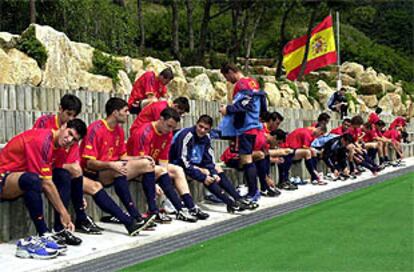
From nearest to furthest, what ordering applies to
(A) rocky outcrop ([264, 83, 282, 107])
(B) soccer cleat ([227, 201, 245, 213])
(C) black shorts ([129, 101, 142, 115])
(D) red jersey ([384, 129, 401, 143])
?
1. (B) soccer cleat ([227, 201, 245, 213])
2. (C) black shorts ([129, 101, 142, 115])
3. (D) red jersey ([384, 129, 401, 143])
4. (A) rocky outcrop ([264, 83, 282, 107])

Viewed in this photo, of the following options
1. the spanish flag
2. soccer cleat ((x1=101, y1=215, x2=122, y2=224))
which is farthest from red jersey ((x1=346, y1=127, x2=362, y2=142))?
the spanish flag

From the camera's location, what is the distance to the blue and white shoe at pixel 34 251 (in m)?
6.27

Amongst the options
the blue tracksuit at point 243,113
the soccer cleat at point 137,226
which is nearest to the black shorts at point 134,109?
the blue tracksuit at point 243,113

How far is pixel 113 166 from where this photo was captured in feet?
25.5

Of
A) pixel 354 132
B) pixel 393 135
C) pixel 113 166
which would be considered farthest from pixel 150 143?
pixel 393 135

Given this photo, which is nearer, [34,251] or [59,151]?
[34,251]

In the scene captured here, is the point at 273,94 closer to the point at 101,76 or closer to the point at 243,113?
the point at 101,76

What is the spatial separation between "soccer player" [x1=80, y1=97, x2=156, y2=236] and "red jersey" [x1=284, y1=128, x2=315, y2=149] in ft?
19.4

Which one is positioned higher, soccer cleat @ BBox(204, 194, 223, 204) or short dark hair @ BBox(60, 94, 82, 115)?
short dark hair @ BBox(60, 94, 82, 115)

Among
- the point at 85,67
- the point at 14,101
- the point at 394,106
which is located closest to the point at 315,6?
the point at 394,106

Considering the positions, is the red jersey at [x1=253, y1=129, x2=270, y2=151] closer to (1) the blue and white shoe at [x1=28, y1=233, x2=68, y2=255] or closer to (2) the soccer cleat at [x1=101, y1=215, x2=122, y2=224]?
(2) the soccer cleat at [x1=101, y1=215, x2=122, y2=224]

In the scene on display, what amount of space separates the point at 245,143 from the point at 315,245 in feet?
12.7

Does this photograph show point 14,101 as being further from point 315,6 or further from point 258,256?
point 315,6

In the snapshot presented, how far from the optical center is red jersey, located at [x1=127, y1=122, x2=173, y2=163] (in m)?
8.55
